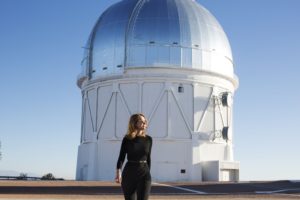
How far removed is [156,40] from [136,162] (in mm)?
32617

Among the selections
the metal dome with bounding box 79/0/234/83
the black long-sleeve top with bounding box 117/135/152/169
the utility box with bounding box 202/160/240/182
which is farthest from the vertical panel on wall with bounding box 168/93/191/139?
the black long-sleeve top with bounding box 117/135/152/169

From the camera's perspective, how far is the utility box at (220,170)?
39000 mm

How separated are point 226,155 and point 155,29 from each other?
39.6ft

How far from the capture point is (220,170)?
3912 cm

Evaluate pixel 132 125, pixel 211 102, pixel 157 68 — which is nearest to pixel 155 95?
pixel 157 68

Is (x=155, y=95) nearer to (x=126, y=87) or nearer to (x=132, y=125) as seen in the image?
(x=126, y=87)

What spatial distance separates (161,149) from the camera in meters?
38.9

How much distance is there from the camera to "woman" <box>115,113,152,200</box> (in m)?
7.02

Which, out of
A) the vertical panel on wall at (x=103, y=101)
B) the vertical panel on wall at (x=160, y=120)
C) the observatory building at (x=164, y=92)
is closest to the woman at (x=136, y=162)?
the observatory building at (x=164, y=92)

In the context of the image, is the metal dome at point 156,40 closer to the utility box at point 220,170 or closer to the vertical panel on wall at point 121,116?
the vertical panel on wall at point 121,116

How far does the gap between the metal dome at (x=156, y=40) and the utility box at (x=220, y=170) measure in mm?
7730

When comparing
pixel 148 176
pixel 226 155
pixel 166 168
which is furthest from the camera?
pixel 226 155

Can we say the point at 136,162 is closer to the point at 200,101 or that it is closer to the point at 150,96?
the point at 150,96

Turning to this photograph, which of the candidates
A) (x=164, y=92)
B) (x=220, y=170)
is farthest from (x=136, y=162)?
(x=220, y=170)
